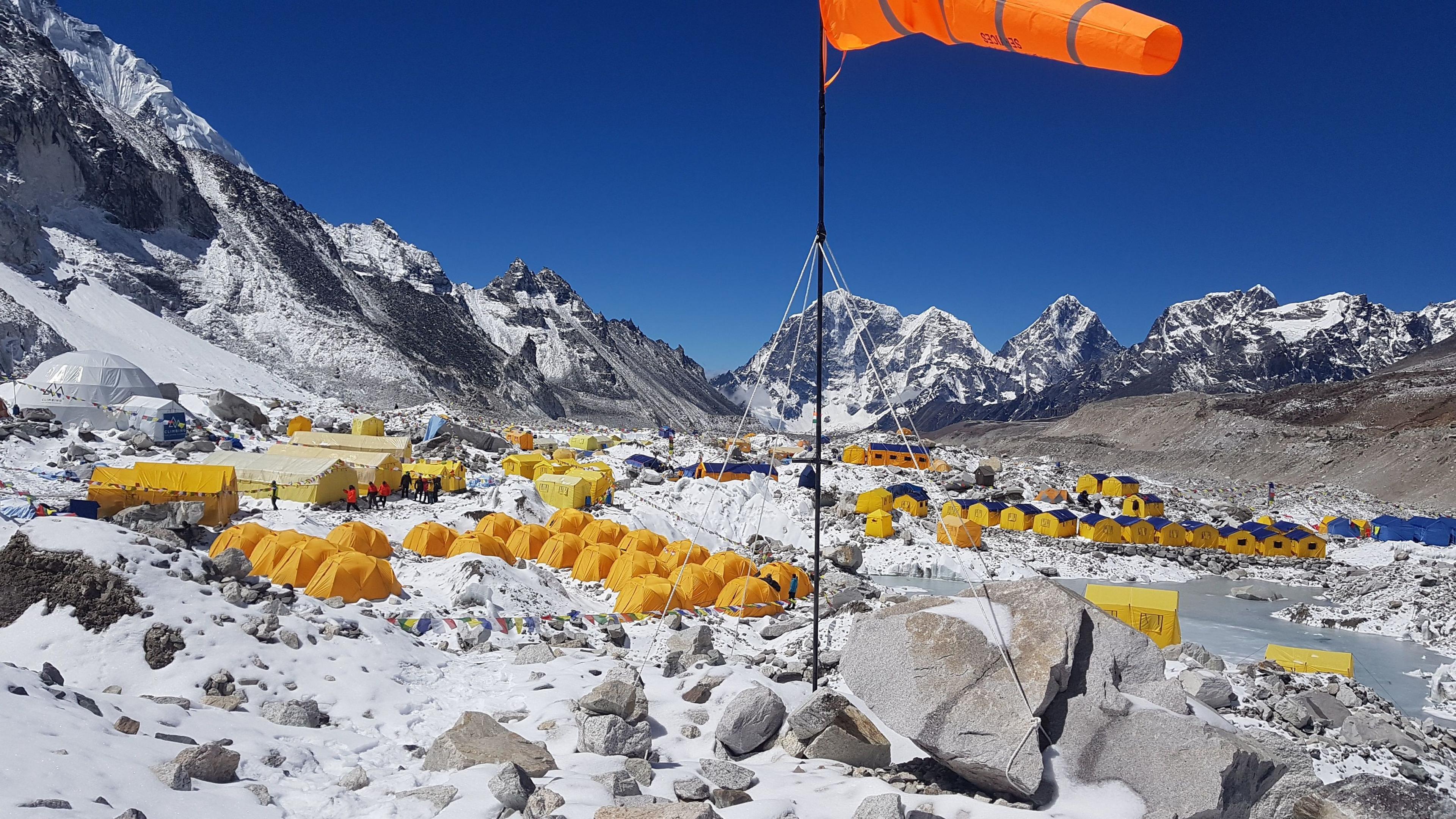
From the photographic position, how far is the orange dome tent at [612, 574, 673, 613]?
16.7 metres

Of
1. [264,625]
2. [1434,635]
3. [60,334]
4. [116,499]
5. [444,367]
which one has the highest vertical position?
[444,367]

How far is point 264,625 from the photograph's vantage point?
32.0 ft

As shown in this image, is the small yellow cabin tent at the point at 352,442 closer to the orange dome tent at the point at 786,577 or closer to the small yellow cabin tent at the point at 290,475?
the small yellow cabin tent at the point at 290,475

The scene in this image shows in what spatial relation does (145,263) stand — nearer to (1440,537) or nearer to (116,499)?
(116,499)

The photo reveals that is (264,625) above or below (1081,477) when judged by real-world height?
below

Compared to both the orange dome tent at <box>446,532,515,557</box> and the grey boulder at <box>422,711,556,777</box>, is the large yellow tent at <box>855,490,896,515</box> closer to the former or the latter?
the orange dome tent at <box>446,532,515,557</box>

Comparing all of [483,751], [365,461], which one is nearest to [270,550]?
[483,751]

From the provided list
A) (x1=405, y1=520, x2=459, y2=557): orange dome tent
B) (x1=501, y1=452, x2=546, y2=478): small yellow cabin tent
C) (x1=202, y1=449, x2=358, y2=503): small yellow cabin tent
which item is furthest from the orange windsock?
(x1=501, y1=452, x2=546, y2=478): small yellow cabin tent

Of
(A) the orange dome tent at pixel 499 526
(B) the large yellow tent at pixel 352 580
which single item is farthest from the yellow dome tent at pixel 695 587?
(B) the large yellow tent at pixel 352 580

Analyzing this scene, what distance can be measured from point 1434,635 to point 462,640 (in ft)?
82.4

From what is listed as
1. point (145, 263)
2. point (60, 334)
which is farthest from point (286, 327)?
point (60, 334)

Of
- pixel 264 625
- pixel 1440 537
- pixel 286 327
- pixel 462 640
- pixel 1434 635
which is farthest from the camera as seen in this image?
pixel 286 327

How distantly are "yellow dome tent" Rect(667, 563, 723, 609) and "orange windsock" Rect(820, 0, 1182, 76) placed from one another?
553 inches

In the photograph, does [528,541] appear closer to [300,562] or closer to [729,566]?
[729,566]
